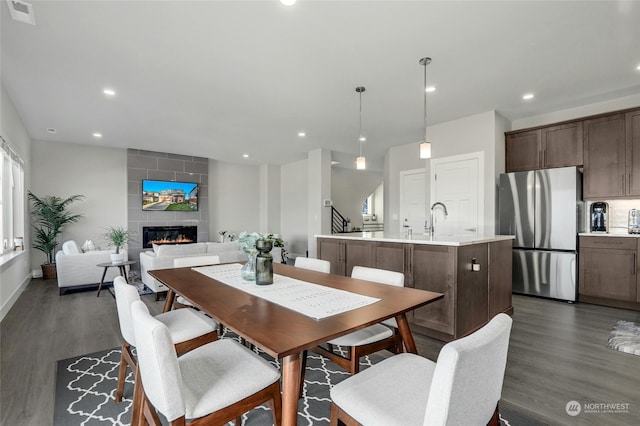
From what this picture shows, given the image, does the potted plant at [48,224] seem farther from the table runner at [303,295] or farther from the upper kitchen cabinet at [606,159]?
the upper kitchen cabinet at [606,159]

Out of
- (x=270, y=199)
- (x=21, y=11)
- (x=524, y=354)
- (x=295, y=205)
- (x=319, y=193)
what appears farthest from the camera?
(x=270, y=199)

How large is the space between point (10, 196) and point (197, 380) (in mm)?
4891

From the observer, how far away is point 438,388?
803mm

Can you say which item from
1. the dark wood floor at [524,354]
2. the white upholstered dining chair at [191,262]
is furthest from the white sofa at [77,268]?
the white upholstered dining chair at [191,262]

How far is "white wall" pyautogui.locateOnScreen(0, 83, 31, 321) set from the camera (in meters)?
3.43

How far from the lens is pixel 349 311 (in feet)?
4.38

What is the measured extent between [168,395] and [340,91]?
3.48 meters

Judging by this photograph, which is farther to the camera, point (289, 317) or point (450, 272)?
point (450, 272)

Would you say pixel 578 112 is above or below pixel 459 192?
above

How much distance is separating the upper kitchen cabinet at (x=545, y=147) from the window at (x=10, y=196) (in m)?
6.71

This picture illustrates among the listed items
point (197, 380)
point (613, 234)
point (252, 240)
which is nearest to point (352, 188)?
point (613, 234)

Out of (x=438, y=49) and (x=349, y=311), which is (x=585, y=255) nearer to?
(x=438, y=49)

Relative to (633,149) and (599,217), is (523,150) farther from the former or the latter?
(599,217)

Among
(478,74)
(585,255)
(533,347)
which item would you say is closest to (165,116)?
(478,74)
